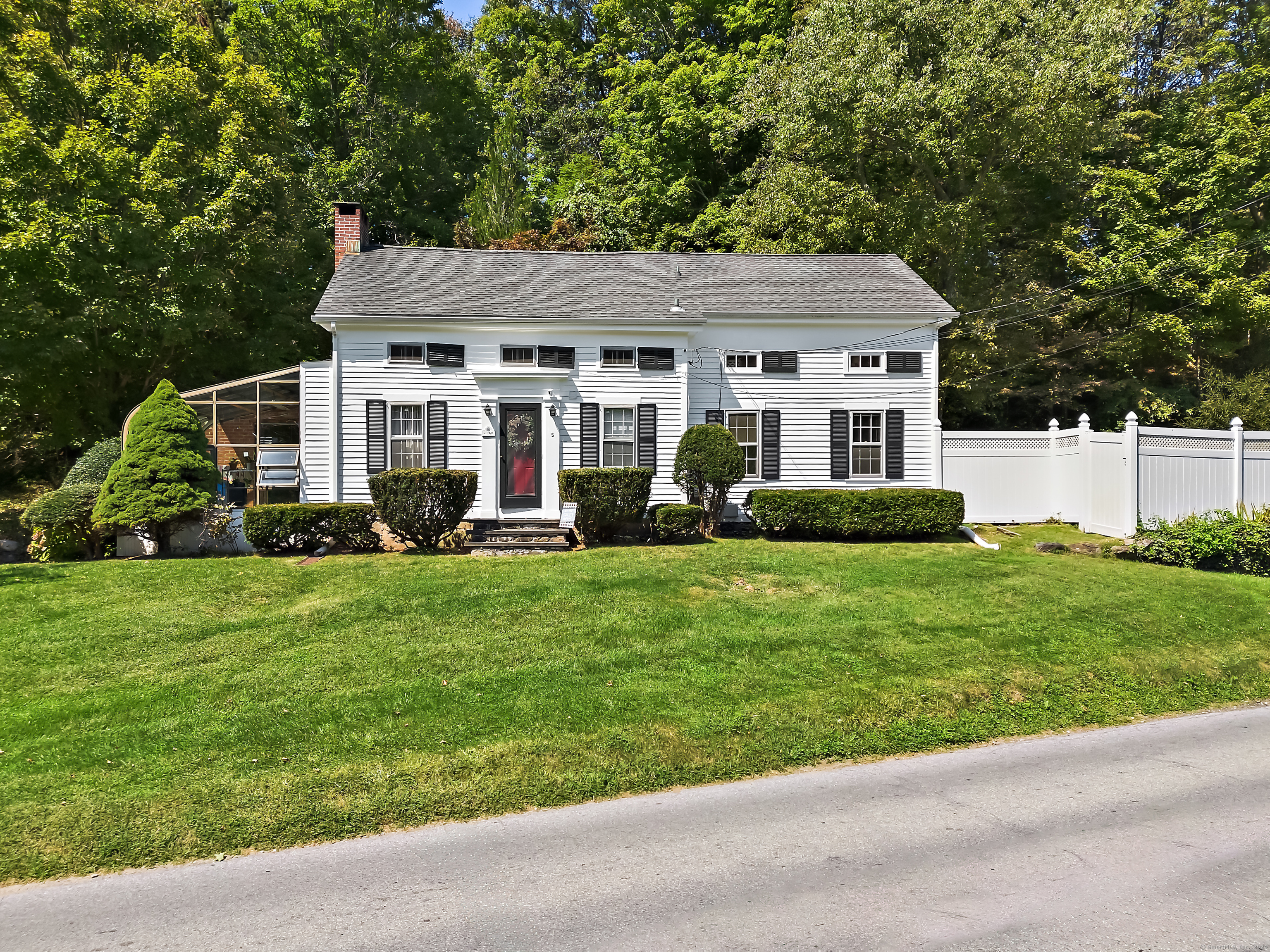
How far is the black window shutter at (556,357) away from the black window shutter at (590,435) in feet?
3.13

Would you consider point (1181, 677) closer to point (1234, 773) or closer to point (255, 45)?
point (1234, 773)

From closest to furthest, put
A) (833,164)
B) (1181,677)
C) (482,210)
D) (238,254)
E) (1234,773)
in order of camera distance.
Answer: (1234,773) → (1181,677) → (238,254) → (833,164) → (482,210)

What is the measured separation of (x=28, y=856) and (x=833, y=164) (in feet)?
81.9

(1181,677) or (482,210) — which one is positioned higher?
(482,210)

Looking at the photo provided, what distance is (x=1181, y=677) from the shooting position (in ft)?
25.5

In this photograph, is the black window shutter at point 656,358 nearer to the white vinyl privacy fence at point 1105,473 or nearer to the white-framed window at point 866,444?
the white-framed window at point 866,444

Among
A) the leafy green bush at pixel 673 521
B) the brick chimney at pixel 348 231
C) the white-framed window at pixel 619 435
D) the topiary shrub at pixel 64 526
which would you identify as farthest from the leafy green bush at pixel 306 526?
the brick chimney at pixel 348 231

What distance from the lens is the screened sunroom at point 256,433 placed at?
15.4m

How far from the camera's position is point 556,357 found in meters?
15.6

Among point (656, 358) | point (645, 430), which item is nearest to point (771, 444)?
point (645, 430)

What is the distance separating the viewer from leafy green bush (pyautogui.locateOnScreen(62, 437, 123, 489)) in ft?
45.5

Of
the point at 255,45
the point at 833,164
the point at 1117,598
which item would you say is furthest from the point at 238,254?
the point at 1117,598

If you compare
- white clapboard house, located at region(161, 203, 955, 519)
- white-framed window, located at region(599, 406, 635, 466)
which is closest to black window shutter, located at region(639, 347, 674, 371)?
white clapboard house, located at region(161, 203, 955, 519)

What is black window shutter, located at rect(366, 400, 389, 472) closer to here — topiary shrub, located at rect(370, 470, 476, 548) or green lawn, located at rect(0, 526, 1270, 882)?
topiary shrub, located at rect(370, 470, 476, 548)
